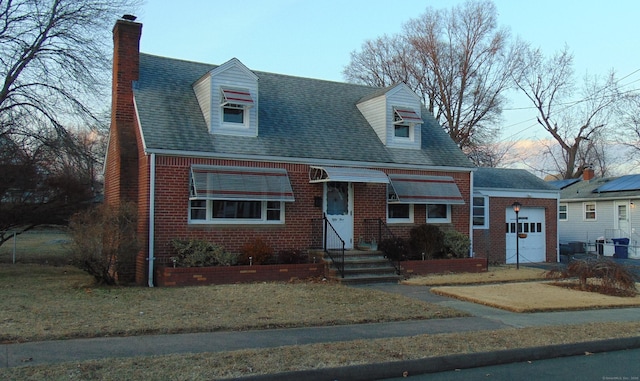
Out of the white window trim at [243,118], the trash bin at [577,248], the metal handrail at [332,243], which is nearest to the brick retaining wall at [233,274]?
the metal handrail at [332,243]

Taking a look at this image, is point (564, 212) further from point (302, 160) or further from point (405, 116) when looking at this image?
point (302, 160)

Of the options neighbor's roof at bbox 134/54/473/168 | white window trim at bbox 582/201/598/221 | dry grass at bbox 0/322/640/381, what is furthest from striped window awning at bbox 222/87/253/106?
white window trim at bbox 582/201/598/221

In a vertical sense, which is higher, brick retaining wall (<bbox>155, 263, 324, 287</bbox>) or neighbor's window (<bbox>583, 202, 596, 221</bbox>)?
neighbor's window (<bbox>583, 202, 596, 221</bbox>)

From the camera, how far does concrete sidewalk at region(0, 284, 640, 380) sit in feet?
22.3

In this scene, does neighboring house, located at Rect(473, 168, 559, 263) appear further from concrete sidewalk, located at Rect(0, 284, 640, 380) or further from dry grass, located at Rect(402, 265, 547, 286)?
concrete sidewalk, located at Rect(0, 284, 640, 380)

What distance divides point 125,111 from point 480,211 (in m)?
12.8

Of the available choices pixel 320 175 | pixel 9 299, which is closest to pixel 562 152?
pixel 320 175

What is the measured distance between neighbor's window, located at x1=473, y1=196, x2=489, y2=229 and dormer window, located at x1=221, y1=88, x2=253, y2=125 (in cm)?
951

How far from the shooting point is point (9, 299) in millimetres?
10852

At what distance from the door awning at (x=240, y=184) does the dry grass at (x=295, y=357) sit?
25.0 ft

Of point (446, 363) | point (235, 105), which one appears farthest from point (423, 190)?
point (446, 363)

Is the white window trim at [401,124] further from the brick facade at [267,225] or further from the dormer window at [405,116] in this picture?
the brick facade at [267,225]

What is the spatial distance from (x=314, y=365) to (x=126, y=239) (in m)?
7.81

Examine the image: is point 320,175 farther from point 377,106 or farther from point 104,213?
point 104,213
